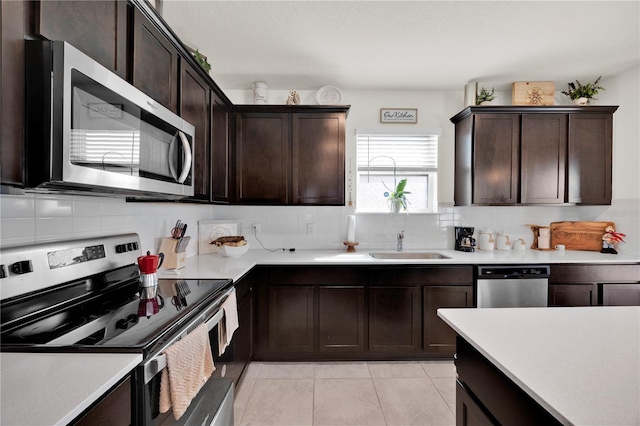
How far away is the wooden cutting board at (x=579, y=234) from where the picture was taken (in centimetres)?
293

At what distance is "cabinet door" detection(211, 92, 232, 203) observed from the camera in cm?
229

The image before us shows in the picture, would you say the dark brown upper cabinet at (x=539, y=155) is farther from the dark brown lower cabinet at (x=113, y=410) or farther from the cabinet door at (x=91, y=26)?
the dark brown lower cabinet at (x=113, y=410)

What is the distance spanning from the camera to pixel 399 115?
3.14 meters

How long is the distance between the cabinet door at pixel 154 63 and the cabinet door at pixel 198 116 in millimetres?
99

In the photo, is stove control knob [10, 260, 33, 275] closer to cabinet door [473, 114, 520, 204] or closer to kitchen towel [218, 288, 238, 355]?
kitchen towel [218, 288, 238, 355]

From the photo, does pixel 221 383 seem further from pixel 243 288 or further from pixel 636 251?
pixel 636 251

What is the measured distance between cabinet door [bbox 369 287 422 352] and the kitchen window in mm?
975

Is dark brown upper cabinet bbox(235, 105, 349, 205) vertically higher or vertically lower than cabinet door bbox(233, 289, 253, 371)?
higher

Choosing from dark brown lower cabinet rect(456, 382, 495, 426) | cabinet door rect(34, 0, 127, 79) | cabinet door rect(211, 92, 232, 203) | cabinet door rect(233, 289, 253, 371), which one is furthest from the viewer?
cabinet door rect(211, 92, 232, 203)

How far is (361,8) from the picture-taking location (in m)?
1.91

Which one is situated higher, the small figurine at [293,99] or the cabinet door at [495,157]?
the small figurine at [293,99]

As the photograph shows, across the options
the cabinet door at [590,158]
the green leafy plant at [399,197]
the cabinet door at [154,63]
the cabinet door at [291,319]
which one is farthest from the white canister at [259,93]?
the cabinet door at [590,158]

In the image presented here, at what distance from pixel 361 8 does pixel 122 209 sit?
6.57 ft

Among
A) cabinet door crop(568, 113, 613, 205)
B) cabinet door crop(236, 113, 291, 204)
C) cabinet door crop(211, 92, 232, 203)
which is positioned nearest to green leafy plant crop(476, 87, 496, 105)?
cabinet door crop(568, 113, 613, 205)
